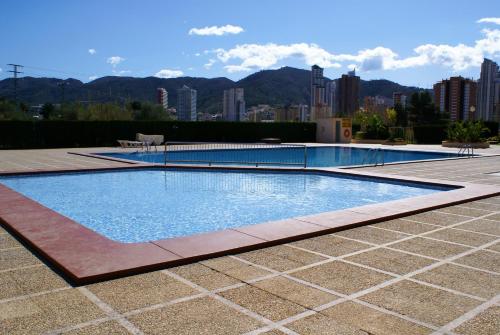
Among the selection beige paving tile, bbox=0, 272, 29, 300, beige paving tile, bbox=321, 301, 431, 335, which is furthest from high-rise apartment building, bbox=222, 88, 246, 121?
beige paving tile, bbox=321, 301, 431, 335

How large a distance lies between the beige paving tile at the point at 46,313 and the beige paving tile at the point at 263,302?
1.05 meters

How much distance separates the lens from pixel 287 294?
3.74m

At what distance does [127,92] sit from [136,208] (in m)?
90.0

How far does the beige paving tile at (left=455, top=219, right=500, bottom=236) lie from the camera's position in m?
6.05

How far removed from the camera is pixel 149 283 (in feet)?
13.1

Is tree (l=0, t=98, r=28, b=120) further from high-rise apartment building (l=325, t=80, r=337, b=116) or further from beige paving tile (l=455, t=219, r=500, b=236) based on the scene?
high-rise apartment building (l=325, t=80, r=337, b=116)

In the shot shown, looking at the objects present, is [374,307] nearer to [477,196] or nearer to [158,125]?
[477,196]

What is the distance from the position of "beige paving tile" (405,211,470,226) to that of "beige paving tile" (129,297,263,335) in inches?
167

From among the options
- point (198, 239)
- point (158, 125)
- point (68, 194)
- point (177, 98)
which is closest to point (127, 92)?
point (177, 98)

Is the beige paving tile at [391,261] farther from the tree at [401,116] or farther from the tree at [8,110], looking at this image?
the tree at [401,116]

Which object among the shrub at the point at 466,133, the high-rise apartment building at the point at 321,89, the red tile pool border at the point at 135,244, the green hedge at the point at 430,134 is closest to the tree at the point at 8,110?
the green hedge at the point at 430,134

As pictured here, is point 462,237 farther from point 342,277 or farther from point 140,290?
point 140,290

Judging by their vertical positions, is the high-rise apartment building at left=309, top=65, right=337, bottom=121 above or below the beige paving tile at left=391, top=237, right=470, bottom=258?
above

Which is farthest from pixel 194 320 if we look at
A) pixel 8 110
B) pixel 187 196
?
pixel 8 110
